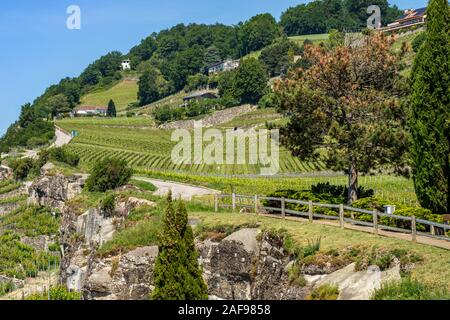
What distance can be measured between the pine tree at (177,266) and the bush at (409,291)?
5.25 metres

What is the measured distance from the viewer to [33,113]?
16262cm

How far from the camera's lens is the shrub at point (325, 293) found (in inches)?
665

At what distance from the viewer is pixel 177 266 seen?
1842 centimetres

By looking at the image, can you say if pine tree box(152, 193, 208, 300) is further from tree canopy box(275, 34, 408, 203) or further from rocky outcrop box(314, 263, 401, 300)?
tree canopy box(275, 34, 408, 203)

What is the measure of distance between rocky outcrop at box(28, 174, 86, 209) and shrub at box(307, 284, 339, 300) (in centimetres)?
4010

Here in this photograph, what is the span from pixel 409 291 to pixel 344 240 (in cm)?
606

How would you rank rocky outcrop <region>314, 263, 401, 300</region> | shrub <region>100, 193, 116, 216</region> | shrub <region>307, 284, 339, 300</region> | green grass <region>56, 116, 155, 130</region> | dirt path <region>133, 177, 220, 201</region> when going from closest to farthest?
rocky outcrop <region>314, 263, 401, 300</region> → shrub <region>307, 284, 339, 300</region> → shrub <region>100, 193, 116, 216</region> → dirt path <region>133, 177, 220, 201</region> → green grass <region>56, 116, 155, 130</region>

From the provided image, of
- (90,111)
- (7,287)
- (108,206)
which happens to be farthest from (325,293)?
(90,111)

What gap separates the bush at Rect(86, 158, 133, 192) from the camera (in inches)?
1788

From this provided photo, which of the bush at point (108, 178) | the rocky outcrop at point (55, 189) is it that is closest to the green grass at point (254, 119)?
the rocky outcrop at point (55, 189)

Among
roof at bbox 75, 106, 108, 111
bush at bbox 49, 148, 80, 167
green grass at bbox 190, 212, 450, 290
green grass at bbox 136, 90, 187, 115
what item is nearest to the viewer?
green grass at bbox 190, 212, 450, 290

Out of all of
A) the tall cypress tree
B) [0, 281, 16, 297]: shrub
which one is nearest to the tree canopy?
the tall cypress tree

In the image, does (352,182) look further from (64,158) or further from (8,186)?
(8,186)
